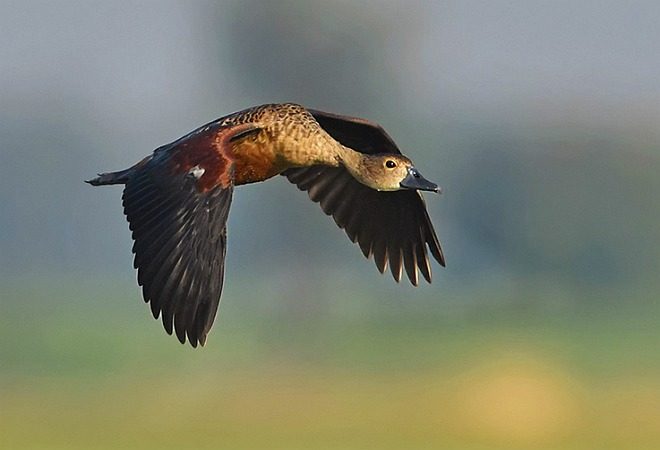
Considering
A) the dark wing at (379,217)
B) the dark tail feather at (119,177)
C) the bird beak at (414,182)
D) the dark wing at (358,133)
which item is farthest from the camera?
the dark wing at (379,217)

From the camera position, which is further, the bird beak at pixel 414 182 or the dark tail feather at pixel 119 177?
the bird beak at pixel 414 182

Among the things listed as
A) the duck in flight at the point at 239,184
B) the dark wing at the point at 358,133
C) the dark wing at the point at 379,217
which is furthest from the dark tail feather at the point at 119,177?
the dark wing at the point at 379,217

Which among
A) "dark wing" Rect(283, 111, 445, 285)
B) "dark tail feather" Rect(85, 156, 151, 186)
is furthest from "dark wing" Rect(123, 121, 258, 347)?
"dark wing" Rect(283, 111, 445, 285)

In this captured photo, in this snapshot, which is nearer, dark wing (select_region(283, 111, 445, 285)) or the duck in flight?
the duck in flight

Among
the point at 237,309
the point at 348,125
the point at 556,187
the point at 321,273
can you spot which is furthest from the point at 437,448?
the point at 556,187

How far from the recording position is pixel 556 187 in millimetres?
72188

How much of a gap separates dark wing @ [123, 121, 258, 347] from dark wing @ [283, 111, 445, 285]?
1.96m

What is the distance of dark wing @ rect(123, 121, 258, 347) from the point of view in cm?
1057

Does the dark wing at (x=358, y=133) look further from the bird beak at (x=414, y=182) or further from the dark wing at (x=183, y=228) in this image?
the dark wing at (x=183, y=228)

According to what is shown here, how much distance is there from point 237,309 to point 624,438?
32.5m

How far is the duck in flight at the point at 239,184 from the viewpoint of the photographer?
34.9 ft

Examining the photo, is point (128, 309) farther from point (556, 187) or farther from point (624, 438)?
point (624, 438)

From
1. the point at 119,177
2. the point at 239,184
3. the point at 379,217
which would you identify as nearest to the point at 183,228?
the point at 119,177

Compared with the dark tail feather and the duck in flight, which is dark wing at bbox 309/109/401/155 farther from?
the dark tail feather
